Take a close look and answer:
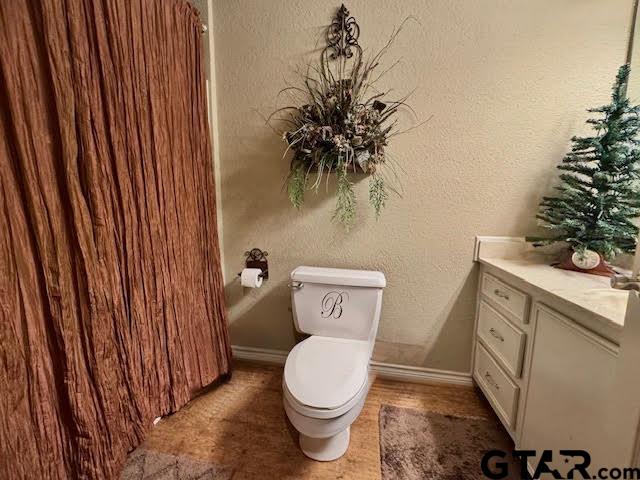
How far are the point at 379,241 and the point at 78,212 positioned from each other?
1.31 m

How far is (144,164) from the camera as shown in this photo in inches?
41.9

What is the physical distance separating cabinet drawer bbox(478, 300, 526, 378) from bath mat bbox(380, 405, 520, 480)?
1.22ft

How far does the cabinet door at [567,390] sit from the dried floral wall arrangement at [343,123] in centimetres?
88

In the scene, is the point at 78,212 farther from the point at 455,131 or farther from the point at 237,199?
the point at 455,131

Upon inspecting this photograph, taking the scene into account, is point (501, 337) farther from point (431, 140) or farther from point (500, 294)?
point (431, 140)

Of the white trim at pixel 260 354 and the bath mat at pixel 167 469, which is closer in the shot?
the bath mat at pixel 167 469

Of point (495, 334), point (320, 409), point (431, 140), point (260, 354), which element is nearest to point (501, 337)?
point (495, 334)

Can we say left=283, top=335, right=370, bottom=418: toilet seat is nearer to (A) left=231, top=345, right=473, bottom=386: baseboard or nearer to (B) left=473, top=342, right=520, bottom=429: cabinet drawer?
(A) left=231, top=345, right=473, bottom=386: baseboard

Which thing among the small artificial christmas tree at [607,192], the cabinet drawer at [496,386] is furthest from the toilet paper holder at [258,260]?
the small artificial christmas tree at [607,192]

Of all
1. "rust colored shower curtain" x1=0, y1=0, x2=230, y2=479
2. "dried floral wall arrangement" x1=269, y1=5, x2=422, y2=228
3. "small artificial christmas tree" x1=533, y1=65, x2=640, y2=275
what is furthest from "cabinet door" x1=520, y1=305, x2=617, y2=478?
"rust colored shower curtain" x1=0, y1=0, x2=230, y2=479

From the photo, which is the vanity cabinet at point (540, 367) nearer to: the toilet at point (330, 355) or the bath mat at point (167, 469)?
the toilet at point (330, 355)

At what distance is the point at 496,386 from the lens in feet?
4.25

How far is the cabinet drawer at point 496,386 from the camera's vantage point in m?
1.16

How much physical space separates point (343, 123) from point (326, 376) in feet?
3.79
